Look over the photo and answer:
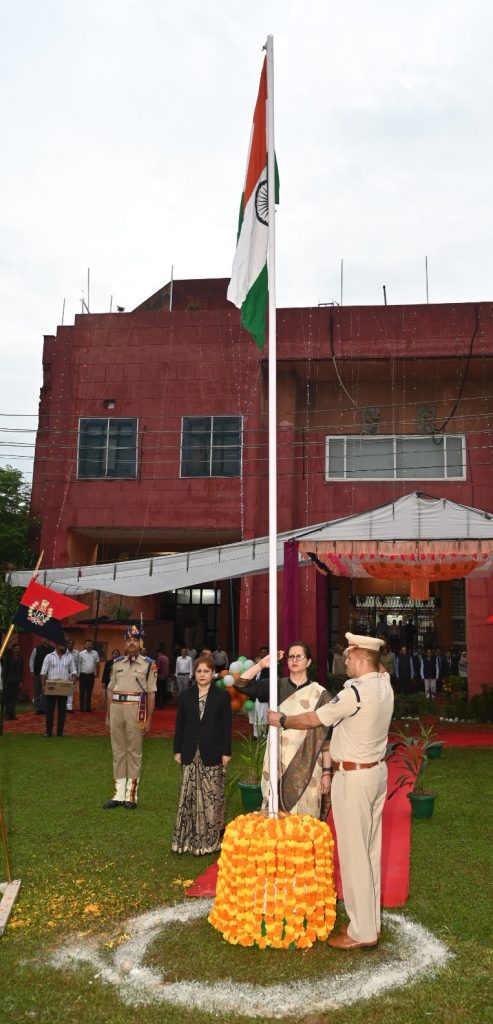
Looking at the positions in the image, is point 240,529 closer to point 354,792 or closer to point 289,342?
point 289,342

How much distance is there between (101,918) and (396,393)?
18.5 meters

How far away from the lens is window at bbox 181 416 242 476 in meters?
22.0

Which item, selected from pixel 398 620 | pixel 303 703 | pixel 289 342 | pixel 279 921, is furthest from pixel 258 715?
pixel 398 620

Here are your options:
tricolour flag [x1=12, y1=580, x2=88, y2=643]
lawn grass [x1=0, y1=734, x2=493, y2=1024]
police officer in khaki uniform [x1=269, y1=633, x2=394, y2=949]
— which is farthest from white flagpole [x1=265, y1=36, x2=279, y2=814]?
tricolour flag [x1=12, y1=580, x2=88, y2=643]

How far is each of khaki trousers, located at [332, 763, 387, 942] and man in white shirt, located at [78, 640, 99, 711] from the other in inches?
547

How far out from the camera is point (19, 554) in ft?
75.9

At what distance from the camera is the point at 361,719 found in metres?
4.77

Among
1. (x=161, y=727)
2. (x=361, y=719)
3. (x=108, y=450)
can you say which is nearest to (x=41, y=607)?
(x=161, y=727)

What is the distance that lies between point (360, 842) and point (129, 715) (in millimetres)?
4405

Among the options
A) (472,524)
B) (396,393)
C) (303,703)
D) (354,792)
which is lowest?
(354,792)

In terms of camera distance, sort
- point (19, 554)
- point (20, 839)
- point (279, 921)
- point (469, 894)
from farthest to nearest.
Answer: point (19, 554), point (20, 839), point (469, 894), point (279, 921)

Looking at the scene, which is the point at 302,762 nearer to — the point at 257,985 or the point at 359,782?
the point at 359,782

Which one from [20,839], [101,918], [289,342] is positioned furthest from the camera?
[289,342]

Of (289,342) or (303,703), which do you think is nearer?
(303,703)
